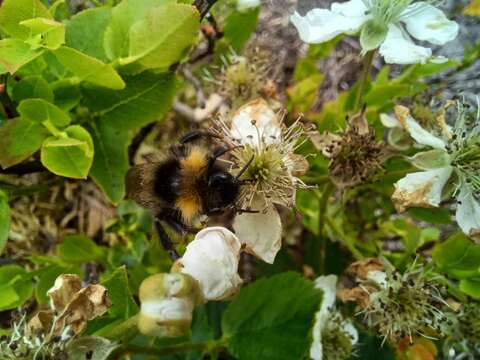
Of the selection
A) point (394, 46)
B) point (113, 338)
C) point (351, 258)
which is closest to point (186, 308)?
point (113, 338)

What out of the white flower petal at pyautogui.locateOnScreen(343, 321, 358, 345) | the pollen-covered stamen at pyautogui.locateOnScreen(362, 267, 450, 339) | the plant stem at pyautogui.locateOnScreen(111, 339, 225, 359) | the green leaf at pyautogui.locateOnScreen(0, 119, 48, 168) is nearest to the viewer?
the plant stem at pyautogui.locateOnScreen(111, 339, 225, 359)

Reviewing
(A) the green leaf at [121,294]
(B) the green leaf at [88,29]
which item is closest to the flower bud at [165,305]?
(A) the green leaf at [121,294]

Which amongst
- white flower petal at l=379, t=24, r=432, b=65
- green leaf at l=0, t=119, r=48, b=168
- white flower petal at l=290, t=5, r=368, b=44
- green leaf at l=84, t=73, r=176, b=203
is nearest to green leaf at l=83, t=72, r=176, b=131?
green leaf at l=84, t=73, r=176, b=203

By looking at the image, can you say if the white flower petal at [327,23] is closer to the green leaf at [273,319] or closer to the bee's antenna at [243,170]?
the bee's antenna at [243,170]

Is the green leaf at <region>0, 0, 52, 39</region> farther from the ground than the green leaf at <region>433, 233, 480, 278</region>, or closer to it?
farther from the ground

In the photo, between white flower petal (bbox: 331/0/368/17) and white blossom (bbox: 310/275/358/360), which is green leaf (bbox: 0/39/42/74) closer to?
white flower petal (bbox: 331/0/368/17)

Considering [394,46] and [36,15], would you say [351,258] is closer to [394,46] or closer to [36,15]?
[394,46]
